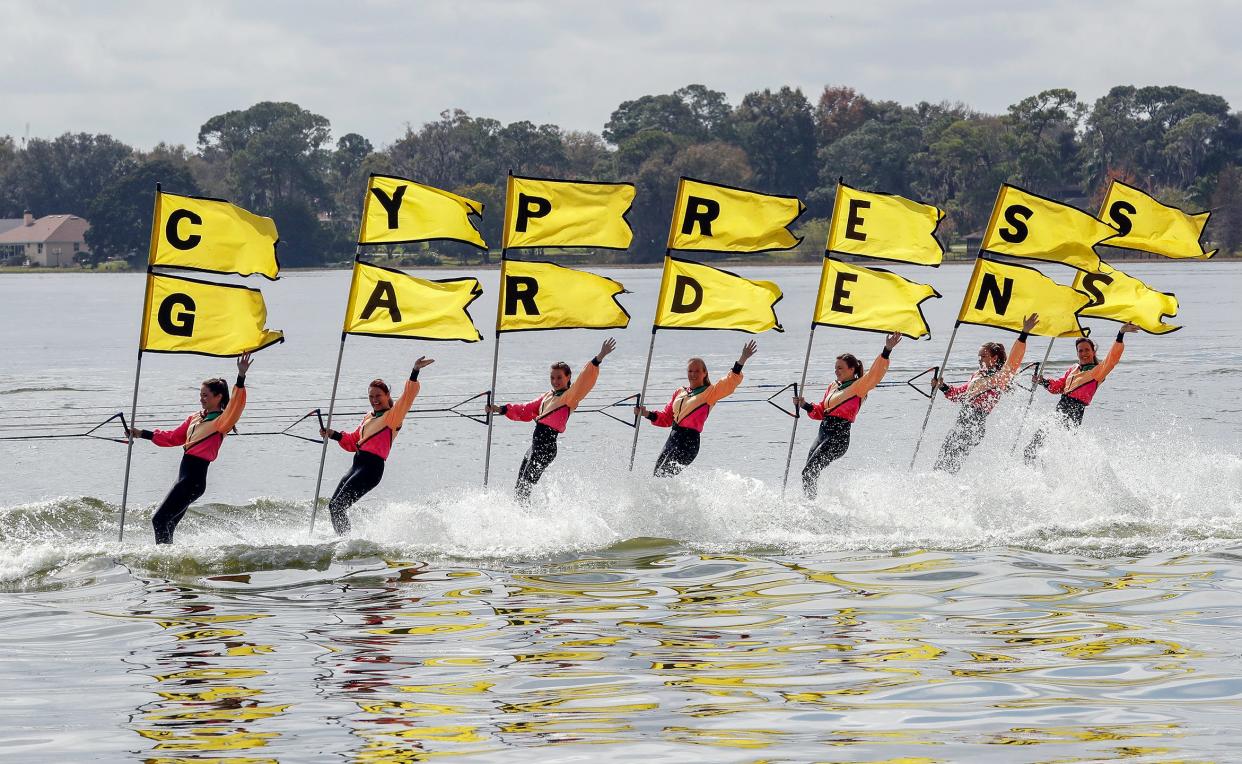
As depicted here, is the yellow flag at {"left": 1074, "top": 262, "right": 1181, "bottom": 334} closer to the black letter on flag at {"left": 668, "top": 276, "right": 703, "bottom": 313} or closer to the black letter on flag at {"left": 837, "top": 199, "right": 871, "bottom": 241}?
the black letter on flag at {"left": 837, "top": 199, "right": 871, "bottom": 241}

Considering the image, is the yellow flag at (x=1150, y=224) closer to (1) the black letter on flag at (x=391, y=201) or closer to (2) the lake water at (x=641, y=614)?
(2) the lake water at (x=641, y=614)

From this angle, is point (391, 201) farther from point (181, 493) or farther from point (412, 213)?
point (181, 493)

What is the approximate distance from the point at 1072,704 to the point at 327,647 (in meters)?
5.97

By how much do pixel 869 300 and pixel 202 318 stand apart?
7.90 m

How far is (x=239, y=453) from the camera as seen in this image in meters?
31.3

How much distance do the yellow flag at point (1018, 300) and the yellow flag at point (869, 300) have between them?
3.07ft

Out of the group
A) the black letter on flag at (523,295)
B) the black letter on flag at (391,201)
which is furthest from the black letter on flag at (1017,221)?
the black letter on flag at (391,201)

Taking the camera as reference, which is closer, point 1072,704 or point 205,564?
point 1072,704

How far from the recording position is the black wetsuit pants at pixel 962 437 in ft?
68.3

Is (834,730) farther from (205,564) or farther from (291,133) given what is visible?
(291,133)

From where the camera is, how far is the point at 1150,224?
20.9 meters

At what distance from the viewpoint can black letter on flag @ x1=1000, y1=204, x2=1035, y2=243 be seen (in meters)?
20.0

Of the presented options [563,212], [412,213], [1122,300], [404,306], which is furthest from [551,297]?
[1122,300]

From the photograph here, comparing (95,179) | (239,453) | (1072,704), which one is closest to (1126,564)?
(1072,704)
